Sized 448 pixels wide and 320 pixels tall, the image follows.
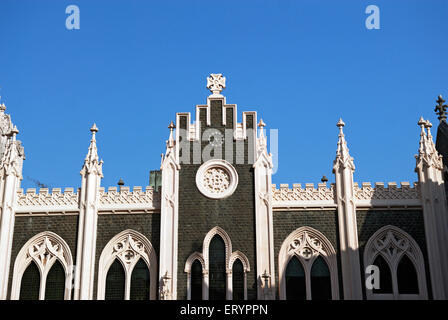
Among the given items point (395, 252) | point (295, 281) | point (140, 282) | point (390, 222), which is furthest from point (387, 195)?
point (140, 282)

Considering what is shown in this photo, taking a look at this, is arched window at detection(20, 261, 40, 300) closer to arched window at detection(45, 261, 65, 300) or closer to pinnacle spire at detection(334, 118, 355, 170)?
arched window at detection(45, 261, 65, 300)

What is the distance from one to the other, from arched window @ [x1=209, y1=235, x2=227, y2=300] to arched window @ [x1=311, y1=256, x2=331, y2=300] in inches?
152

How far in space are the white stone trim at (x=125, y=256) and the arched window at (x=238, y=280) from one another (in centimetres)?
343

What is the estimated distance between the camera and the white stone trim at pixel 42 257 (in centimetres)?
2773

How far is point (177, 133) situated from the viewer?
29.5 m

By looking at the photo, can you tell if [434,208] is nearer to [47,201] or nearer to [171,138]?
[171,138]

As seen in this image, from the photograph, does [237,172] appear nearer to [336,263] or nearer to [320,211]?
[320,211]

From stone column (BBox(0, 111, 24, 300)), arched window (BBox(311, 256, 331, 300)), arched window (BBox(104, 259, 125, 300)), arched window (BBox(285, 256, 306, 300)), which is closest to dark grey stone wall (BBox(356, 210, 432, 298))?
arched window (BBox(311, 256, 331, 300))

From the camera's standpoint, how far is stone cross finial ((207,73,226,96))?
1192 inches

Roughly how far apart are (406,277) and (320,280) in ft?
12.2

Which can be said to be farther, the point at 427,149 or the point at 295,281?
the point at 427,149

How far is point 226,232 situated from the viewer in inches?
1086

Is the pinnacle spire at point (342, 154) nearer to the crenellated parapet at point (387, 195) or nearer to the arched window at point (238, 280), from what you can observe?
the crenellated parapet at point (387, 195)

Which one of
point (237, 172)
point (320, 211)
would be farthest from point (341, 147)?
point (237, 172)
